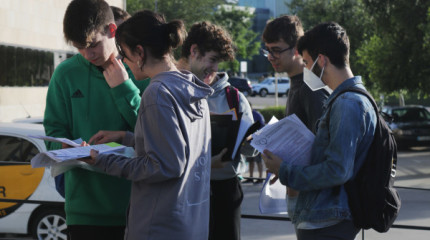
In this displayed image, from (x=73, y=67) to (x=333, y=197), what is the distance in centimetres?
141

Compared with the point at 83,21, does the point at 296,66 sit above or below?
below

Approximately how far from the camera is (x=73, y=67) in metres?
3.02

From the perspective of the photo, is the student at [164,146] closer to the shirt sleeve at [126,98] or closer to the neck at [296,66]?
the shirt sleeve at [126,98]

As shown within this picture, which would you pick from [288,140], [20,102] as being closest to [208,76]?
[288,140]

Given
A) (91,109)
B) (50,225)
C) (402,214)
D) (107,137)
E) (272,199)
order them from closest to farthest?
(107,137)
(91,109)
(272,199)
(50,225)
(402,214)

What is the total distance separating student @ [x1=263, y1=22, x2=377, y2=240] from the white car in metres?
4.81

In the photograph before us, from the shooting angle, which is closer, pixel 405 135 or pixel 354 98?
pixel 354 98

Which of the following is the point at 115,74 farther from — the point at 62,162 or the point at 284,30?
the point at 284,30

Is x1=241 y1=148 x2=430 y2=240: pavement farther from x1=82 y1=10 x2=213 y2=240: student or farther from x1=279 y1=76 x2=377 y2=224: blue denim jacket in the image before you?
x1=82 y1=10 x2=213 y2=240: student

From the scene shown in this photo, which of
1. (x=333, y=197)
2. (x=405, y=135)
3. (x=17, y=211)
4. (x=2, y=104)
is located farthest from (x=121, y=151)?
(x=405, y=135)

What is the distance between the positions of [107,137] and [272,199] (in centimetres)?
109

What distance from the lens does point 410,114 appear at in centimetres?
2128

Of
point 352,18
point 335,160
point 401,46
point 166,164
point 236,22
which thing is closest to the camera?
point 166,164

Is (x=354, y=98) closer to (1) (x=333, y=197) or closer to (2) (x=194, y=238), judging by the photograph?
(1) (x=333, y=197)
